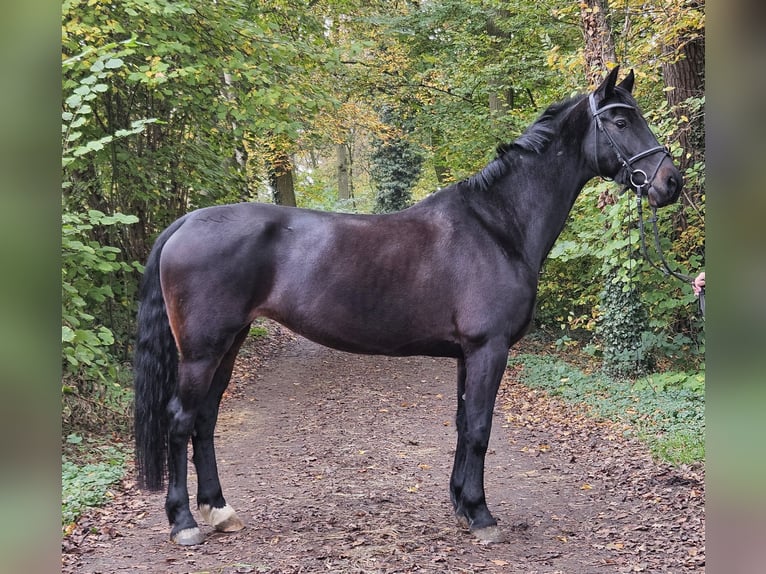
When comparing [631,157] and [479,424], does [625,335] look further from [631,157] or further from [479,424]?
[479,424]

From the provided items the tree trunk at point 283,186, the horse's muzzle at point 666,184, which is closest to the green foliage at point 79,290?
the horse's muzzle at point 666,184

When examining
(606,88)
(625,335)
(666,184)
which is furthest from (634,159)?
(625,335)

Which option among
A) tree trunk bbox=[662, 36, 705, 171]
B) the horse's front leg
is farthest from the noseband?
tree trunk bbox=[662, 36, 705, 171]

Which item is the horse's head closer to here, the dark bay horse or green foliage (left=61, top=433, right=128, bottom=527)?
the dark bay horse

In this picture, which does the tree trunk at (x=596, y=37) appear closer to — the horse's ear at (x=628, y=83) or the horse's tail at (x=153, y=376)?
the horse's ear at (x=628, y=83)

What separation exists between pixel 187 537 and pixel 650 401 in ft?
18.1

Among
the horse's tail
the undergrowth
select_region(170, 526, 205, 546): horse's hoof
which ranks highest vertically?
the horse's tail

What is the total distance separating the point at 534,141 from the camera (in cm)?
409

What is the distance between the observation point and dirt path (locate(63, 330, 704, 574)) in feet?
11.6

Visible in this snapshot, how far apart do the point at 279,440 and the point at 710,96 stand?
625cm

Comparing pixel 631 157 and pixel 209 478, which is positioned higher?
pixel 631 157

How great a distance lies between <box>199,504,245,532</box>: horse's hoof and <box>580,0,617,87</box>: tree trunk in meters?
6.75
